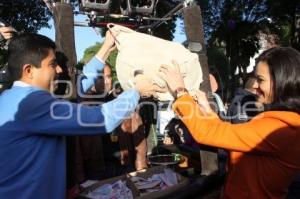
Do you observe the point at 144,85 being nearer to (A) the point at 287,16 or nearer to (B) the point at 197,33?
(B) the point at 197,33

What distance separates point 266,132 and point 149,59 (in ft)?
2.43

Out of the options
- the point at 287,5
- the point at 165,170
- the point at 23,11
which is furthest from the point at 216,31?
the point at 165,170

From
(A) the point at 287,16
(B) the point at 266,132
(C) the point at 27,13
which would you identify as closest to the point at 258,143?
(B) the point at 266,132

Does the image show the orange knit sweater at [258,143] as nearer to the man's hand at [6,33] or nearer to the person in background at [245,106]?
the person in background at [245,106]

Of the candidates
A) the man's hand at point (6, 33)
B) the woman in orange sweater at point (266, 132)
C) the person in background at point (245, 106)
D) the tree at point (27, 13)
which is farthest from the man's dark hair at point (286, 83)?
the tree at point (27, 13)

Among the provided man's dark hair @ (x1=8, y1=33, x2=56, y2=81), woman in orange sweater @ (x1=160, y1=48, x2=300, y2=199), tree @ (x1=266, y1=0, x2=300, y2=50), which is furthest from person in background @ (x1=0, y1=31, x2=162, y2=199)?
tree @ (x1=266, y1=0, x2=300, y2=50)

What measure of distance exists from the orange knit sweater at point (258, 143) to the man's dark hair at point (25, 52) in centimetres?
68

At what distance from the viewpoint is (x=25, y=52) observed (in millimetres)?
2049

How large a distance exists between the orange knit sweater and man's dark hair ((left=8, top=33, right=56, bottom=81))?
0.68m

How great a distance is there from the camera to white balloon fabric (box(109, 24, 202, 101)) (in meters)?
2.31

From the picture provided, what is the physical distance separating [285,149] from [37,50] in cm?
123

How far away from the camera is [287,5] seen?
2111 cm

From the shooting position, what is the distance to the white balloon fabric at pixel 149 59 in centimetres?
231

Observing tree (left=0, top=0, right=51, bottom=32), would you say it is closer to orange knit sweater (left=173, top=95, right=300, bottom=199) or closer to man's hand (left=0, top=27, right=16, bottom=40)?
man's hand (left=0, top=27, right=16, bottom=40)
